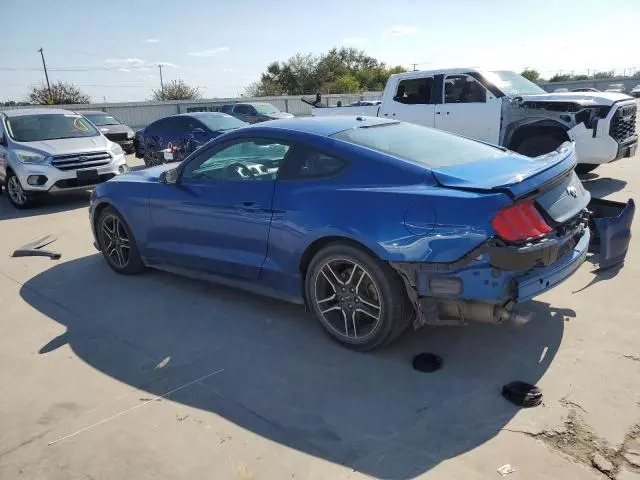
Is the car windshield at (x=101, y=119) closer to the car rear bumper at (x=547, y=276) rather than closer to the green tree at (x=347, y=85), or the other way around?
the car rear bumper at (x=547, y=276)

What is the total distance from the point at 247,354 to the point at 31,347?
178cm

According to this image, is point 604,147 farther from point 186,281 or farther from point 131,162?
point 131,162

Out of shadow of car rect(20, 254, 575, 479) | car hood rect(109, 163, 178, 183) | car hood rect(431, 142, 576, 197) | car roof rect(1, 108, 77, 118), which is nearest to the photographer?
shadow of car rect(20, 254, 575, 479)

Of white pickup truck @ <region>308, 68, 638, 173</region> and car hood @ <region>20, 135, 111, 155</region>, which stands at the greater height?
white pickup truck @ <region>308, 68, 638, 173</region>

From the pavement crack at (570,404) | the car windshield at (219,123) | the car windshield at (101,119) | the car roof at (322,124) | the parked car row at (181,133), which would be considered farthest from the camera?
the car windshield at (101,119)

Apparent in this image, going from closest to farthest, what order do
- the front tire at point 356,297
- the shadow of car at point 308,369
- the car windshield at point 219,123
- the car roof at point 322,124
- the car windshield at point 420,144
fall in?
the shadow of car at point 308,369 → the front tire at point 356,297 → the car windshield at point 420,144 → the car roof at point 322,124 → the car windshield at point 219,123

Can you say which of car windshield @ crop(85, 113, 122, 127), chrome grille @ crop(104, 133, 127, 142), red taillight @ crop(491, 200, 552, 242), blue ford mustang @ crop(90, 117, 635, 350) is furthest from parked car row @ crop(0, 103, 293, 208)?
red taillight @ crop(491, 200, 552, 242)

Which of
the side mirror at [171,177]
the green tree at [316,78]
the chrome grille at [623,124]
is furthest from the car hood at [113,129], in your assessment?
the green tree at [316,78]

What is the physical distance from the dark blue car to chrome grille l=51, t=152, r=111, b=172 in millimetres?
2433

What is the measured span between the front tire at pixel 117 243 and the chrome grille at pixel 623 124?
23.8 feet

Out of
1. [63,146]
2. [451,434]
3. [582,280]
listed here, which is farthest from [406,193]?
[63,146]

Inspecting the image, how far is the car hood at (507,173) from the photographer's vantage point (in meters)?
3.26

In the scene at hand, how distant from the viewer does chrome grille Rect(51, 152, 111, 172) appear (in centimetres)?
927

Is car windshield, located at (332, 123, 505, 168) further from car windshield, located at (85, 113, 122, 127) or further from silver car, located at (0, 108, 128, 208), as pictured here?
car windshield, located at (85, 113, 122, 127)
